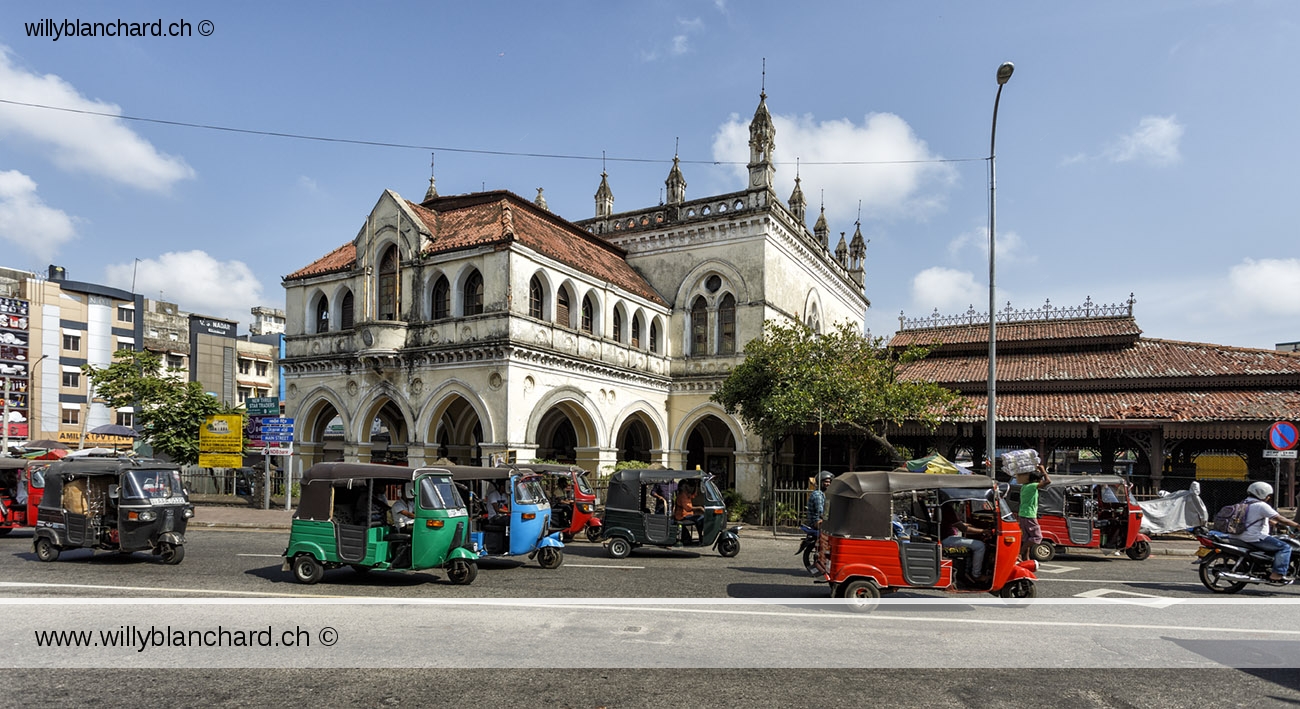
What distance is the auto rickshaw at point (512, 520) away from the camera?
1259 cm

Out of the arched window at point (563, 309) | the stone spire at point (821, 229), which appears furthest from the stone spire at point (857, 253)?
the arched window at point (563, 309)

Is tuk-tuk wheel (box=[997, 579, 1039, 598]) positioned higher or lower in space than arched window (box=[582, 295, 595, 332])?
lower

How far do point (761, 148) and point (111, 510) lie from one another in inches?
897

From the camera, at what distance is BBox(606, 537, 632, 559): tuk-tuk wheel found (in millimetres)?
14547

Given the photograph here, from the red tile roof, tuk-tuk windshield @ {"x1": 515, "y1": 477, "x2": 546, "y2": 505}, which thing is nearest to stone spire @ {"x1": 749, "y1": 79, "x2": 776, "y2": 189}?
the red tile roof

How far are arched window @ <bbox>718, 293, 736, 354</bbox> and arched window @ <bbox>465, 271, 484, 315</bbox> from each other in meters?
9.77

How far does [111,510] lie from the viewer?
1302 centimetres

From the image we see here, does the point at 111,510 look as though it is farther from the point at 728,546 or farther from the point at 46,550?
the point at 728,546

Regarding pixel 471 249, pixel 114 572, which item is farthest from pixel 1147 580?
pixel 471 249

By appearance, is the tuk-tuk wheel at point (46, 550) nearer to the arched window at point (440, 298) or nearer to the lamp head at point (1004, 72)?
the arched window at point (440, 298)

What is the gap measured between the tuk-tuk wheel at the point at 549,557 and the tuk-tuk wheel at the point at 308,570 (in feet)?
11.9

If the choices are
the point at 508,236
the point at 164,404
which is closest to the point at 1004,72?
the point at 508,236

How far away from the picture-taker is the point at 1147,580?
12203 millimetres

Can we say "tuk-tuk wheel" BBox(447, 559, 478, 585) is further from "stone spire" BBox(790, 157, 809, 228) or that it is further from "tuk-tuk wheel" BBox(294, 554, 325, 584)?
"stone spire" BBox(790, 157, 809, 228)
